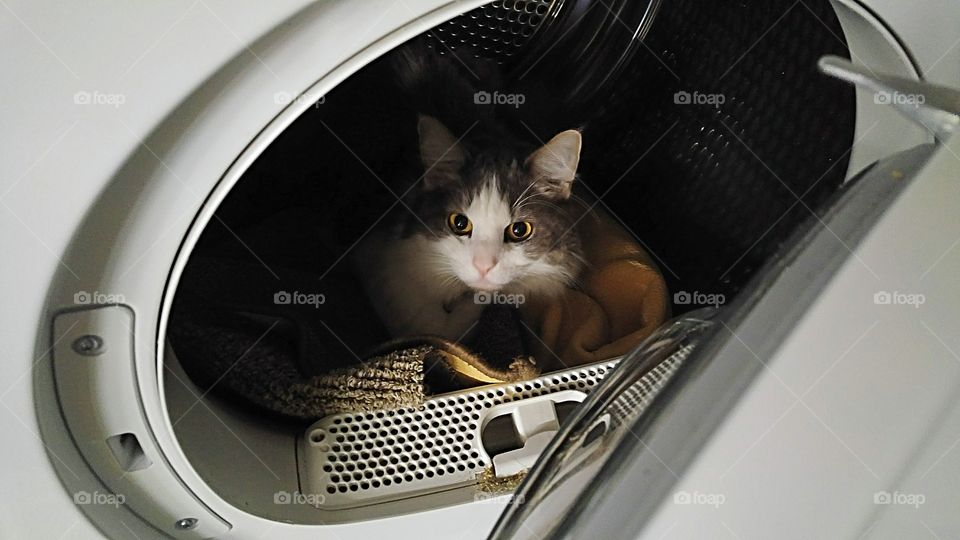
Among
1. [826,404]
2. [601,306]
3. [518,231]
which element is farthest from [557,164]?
[826,404]

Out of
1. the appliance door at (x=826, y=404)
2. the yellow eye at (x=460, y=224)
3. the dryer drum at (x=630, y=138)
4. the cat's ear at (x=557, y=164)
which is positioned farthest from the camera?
the yellow eye at (x=460, y=224)

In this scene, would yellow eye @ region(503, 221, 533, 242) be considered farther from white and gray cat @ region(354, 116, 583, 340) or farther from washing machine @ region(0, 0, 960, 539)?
washing machine @ region(0, 0, 960, 539)

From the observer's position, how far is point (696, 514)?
0.39 metres

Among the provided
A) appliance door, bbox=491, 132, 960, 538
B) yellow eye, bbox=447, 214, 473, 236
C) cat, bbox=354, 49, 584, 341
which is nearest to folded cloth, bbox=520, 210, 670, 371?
cat, bbox=354, 49, 584, 341

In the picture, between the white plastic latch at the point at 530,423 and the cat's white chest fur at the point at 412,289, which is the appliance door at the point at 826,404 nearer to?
the white plastic latch at the point at 530,423

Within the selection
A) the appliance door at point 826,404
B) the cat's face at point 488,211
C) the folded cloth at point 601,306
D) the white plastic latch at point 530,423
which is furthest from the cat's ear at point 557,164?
the appliance door at point 826,404

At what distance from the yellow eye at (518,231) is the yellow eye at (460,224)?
52 millimetres

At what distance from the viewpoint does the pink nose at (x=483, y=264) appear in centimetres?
108

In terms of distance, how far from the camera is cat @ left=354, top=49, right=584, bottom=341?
1081 mm

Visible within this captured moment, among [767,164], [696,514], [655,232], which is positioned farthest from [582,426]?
[655,232]

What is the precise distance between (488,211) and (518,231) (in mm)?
59

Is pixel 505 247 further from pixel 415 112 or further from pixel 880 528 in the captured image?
pixel 880 528

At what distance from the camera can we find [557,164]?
3.47ft

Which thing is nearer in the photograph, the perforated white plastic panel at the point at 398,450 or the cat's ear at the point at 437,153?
the perforated white plastic panel at the point at 398,450
